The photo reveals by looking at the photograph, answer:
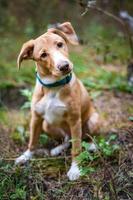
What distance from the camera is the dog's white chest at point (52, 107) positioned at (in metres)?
3.83

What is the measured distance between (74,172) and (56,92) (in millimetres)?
670

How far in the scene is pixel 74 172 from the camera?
382 centimetres

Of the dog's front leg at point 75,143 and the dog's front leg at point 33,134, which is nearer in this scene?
the dog's front leg at point 75,143

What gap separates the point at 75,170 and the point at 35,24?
400 cm

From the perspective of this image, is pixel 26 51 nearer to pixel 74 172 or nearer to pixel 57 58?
pixel 57 58

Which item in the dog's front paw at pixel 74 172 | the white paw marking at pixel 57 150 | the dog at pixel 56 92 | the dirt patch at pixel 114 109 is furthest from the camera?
the dirt patch at pixel 114 109

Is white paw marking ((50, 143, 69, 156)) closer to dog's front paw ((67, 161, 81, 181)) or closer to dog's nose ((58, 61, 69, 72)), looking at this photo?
dog's front paw ((67, 161, 81, 181))

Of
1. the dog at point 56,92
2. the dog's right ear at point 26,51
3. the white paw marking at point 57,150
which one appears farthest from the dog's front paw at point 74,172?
the dog's right ear at point 26,51

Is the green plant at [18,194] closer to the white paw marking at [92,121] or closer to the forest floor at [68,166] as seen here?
the forest floor at [68,166]

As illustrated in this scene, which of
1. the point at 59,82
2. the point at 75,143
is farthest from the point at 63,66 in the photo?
the point at 75,143

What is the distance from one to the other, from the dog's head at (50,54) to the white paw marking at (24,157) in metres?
0.78

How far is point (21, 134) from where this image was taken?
4531 millimetres

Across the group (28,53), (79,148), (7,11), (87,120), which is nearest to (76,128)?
(79,148)

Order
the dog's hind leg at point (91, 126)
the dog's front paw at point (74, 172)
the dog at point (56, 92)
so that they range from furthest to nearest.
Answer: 1. the dog's hind leg at point (91, 126)
2. the dog's front paw at point (74, 172)
3. the dog at point (56, 92)
